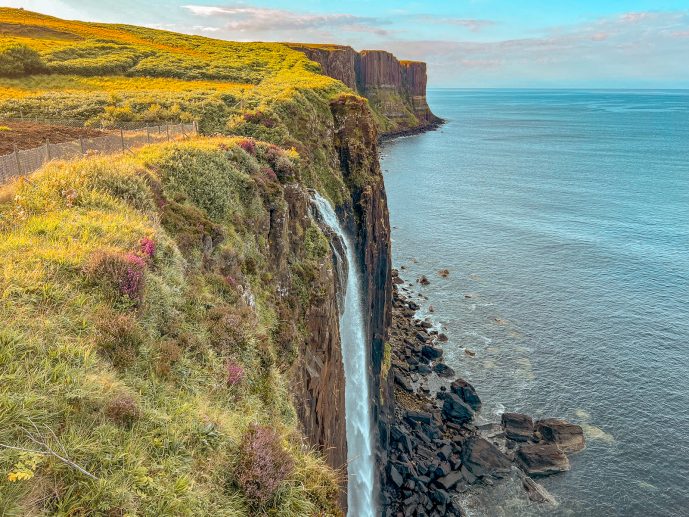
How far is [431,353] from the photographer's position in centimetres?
5244

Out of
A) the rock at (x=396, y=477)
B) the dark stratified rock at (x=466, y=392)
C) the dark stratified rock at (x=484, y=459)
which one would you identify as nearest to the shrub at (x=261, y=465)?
the rock at (x=396, y=477)

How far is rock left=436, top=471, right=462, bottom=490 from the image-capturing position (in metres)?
35.7

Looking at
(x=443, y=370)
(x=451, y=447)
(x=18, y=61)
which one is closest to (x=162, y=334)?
(x=451, y=447)

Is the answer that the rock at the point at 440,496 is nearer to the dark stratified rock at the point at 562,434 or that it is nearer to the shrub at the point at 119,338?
the dark stratified rock at the point at 562,434

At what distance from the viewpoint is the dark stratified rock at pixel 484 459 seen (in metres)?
37.5

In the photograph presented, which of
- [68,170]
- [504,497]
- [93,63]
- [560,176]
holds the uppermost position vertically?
[93,63]

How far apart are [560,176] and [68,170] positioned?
5227 inches

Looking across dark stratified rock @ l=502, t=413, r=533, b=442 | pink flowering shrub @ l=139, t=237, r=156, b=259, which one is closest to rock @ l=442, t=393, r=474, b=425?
dark stratified rock @ l=502, t=413, r=533, b=442

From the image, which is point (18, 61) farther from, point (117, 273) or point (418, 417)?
point (418, 417)

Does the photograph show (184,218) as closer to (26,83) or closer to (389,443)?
(389,443)

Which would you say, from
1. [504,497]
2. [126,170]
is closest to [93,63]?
[126,170]

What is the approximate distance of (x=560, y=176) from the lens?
126 metres

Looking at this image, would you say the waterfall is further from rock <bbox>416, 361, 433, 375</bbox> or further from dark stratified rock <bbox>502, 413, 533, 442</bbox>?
rock <bbox>416, 361, 433, 375</bbox>

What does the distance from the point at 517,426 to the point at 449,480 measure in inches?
375
